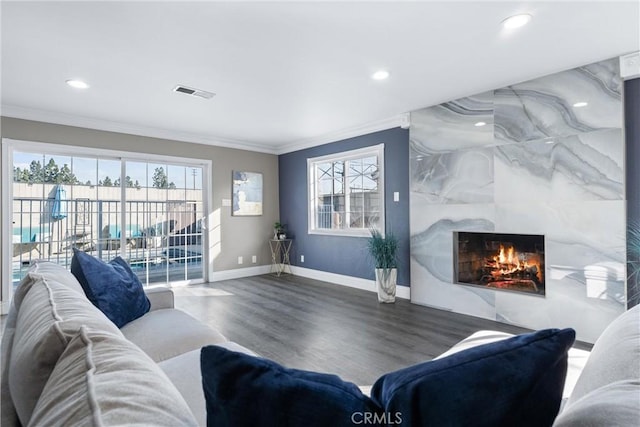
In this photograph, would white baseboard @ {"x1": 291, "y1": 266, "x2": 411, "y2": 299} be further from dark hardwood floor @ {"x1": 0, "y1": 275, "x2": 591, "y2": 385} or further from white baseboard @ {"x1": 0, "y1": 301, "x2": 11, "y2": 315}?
white baseboard @ {"x1": 0, "y1": 301, "x2": 11, "y2": 315}

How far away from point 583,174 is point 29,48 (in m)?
4.74

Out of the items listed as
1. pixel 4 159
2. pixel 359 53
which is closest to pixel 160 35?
pixel 359 53

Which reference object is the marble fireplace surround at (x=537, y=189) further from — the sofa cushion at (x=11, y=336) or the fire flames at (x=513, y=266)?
the sofa cushion at (x=11, y=336)

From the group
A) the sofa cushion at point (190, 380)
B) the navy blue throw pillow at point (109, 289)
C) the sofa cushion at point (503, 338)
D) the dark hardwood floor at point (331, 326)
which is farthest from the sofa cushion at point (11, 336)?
the dark hardwood floor at point (331, 326)

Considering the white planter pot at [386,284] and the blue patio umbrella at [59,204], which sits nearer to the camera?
the white planter pot at [386,284]

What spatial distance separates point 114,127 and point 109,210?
1.19m

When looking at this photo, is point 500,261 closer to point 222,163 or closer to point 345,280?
point 345,280

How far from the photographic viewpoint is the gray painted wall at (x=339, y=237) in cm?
441

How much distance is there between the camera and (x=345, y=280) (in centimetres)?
516

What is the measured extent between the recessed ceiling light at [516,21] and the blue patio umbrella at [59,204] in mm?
5265

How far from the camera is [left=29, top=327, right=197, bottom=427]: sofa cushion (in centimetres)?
50

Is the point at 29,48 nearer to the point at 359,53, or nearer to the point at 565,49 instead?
the point at 359,53

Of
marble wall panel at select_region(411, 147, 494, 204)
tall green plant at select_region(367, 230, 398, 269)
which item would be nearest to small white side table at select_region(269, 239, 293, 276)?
tall green plant at select_region(367, 230, 398, 269)

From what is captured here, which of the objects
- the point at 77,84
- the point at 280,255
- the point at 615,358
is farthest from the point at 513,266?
the point at 77,84
